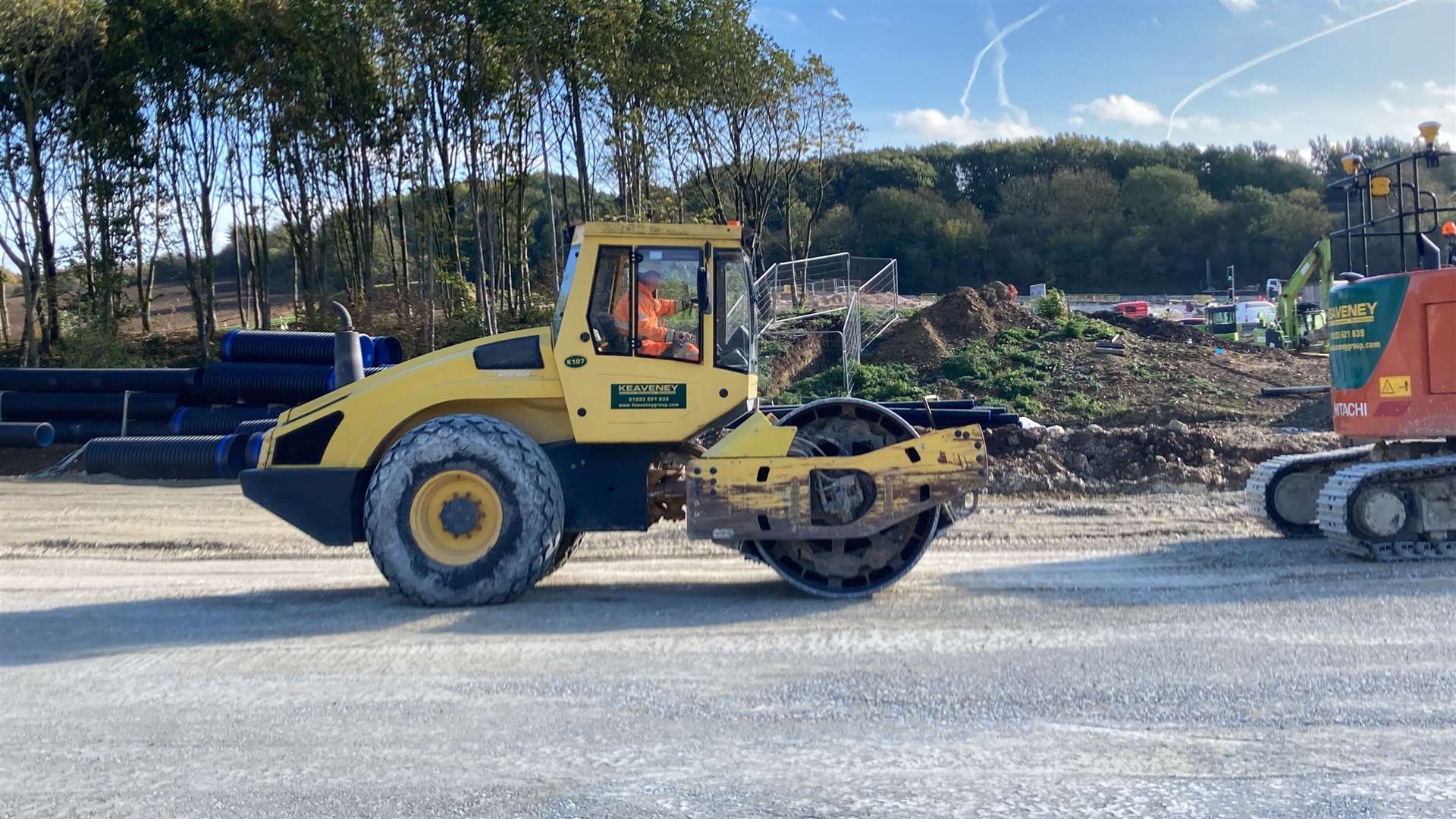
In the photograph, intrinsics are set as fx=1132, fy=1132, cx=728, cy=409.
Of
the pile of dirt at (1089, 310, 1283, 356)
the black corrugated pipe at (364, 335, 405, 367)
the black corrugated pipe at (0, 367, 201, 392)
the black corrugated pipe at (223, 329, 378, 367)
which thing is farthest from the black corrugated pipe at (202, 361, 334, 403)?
the pile of dirt at (1089, 310, 1283, 356)

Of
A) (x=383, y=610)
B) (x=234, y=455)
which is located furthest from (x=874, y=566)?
(x=234, y=455)

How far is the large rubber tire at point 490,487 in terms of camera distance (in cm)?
753

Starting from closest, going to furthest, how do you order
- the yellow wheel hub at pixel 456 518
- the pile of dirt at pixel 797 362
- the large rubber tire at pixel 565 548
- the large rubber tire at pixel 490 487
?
the large rubber tire at pixel 490 487 < the yellow wheel hub at pixel 456 518 < the large rubber tire at pixel 565 548 < the pile of dirt at pixel 797 362

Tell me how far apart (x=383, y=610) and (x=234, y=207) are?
2528 centimetres

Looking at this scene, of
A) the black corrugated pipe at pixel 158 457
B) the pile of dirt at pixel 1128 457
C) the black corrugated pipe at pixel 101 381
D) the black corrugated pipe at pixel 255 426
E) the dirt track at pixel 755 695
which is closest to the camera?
the dirt track at pixel 755 695

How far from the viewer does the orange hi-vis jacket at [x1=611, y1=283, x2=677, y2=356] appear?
25.2 ft

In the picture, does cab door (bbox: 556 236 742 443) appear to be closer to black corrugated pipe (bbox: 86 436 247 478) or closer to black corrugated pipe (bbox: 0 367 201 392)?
black corrugated pipe (bbox: 86 436 247 478)

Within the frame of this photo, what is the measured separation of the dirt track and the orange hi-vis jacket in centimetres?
178

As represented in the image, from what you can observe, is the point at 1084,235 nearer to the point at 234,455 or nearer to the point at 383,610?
the point at 234,455

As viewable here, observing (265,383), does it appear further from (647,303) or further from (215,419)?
(647,303)

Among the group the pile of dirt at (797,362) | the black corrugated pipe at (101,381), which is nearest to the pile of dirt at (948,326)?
the pile of dirt at (797,362)

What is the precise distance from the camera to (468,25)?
944 inches

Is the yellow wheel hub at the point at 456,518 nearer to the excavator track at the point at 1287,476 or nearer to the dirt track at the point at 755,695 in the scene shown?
the dirt track at the point at 755,695

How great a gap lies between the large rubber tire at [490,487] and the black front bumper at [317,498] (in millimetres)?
288
